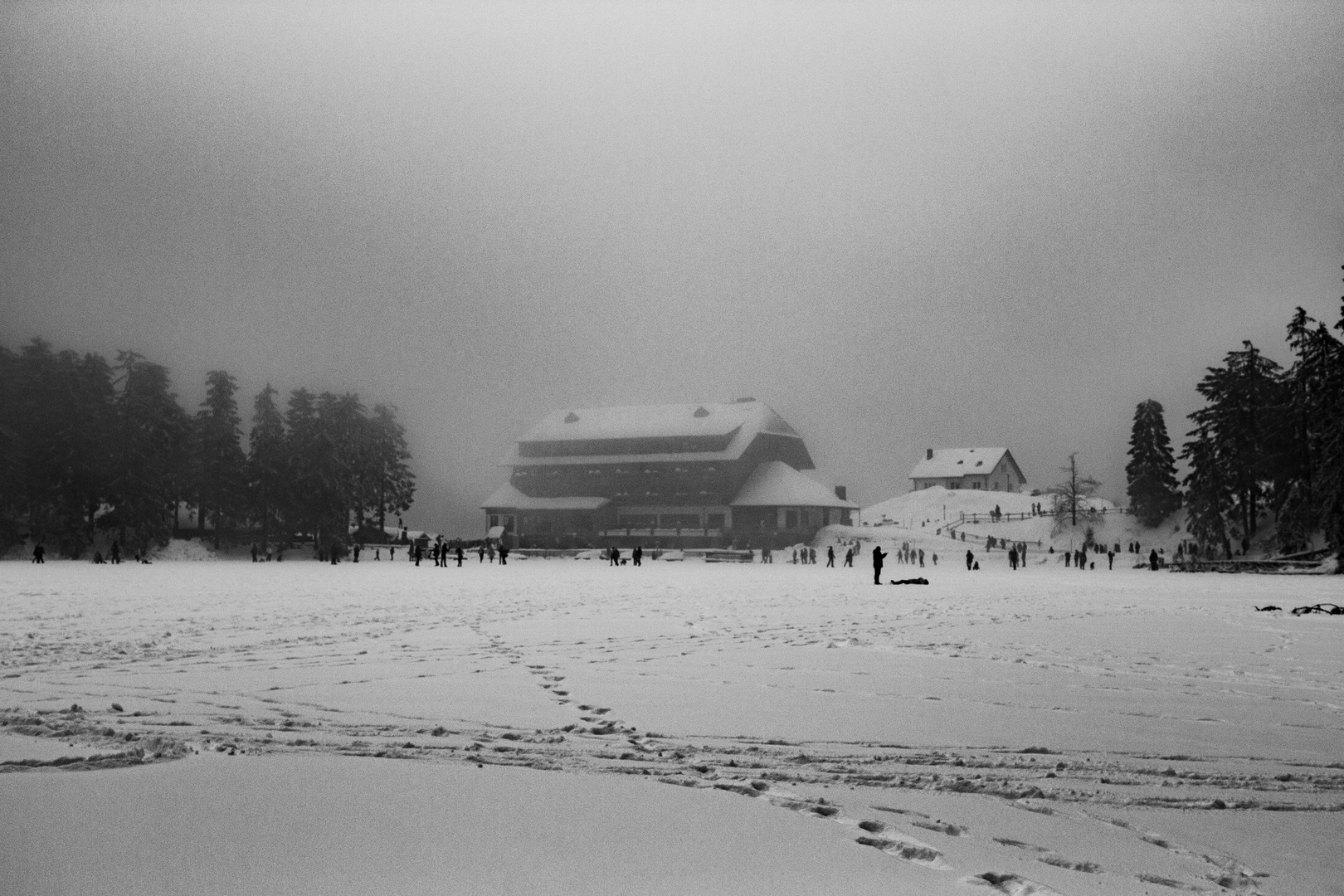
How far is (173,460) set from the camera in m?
60.6

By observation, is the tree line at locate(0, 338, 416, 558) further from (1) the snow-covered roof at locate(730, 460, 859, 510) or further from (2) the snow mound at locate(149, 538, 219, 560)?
(1) the snow-covered roof at locate(730, 460, 859, 510)

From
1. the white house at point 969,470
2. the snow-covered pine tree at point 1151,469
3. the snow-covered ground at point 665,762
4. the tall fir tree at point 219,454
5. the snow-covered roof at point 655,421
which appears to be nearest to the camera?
the snow-covered ground at point 665,762

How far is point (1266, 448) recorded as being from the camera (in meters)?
53.9

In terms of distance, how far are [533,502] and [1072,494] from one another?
41230 millimetres

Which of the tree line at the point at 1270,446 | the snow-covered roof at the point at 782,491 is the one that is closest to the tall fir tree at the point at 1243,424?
the tree line at the point at 1270,446

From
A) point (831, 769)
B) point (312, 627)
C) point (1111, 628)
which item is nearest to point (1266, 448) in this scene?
point (1111, 628)

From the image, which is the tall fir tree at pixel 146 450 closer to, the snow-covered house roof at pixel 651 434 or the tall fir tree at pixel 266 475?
the tall fir tree at pixel 266 475

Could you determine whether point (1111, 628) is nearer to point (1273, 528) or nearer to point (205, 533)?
point (1273, 528)

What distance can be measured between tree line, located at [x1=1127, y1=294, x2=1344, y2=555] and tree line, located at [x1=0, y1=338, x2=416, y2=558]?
162 feet

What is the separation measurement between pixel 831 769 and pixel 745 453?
237ft

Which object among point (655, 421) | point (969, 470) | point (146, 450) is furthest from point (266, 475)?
point (969, 470)

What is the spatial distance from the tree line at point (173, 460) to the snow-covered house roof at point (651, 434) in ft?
48.6

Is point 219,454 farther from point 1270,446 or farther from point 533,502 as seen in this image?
point 1270,446

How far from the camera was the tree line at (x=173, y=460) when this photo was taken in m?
42.1
